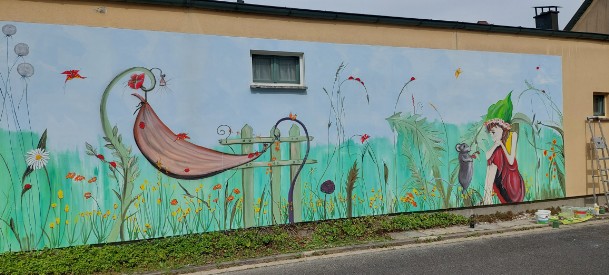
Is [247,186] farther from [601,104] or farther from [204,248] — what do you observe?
[601,104]

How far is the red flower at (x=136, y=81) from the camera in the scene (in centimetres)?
848

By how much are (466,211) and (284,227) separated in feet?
13.6

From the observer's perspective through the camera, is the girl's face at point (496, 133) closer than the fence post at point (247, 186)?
No

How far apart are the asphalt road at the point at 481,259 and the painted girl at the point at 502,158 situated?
1847 millimetres

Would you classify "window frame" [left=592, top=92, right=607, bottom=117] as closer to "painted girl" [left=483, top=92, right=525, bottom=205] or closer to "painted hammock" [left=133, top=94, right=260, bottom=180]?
"painted girl" [left=483, top=92, right=525, bottom=205]

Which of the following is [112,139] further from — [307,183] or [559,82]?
[559,82]

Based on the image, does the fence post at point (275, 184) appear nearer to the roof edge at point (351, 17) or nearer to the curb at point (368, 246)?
the curb at point (368, 246)

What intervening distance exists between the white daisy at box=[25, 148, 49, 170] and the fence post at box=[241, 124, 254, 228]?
10.1 ft

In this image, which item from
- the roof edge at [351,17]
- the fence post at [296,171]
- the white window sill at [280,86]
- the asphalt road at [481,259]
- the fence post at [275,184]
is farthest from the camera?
the fence post at [296,171]

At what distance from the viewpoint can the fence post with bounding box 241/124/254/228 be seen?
9.21m

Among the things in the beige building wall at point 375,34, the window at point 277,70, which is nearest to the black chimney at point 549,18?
the beige building wall at point 375,34

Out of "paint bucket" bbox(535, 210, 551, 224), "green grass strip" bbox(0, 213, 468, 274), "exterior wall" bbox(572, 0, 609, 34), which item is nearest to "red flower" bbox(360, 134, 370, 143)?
"green grass strip" bbox(0, 213, 468, 274)

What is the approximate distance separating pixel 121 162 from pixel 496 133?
776cm

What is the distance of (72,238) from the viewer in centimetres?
803
